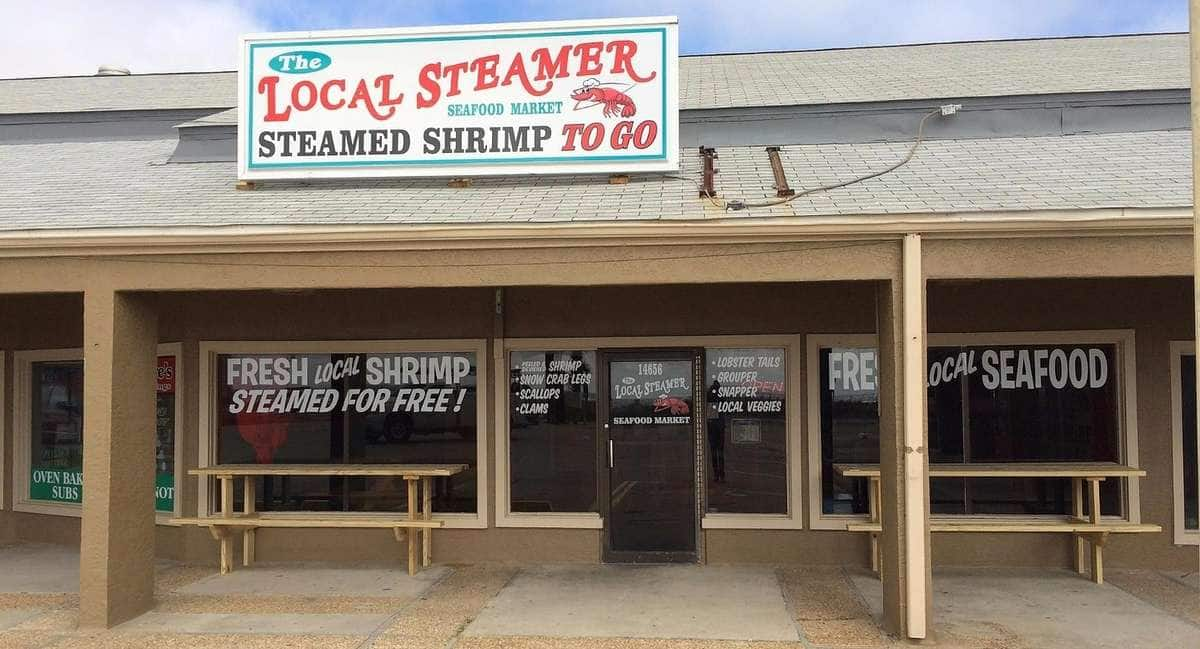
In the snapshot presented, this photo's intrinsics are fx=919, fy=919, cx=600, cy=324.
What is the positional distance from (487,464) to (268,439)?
2.24m

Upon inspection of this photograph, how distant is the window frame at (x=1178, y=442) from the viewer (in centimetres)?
815

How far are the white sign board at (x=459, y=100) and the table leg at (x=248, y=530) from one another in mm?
2929

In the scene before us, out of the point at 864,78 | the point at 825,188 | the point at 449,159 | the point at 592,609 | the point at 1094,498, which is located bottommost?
the point at 592,609

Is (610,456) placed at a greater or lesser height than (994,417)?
lesser

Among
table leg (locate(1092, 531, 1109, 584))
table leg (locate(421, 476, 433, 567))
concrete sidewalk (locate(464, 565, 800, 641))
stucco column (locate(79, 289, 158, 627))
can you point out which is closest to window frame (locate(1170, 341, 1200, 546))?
table leg (locate(1092, 531, 1109, 584))

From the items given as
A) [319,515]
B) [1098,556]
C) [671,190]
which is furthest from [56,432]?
[1098,556]

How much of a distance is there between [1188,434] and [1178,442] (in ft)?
0.54

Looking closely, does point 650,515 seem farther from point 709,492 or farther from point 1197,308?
point 1197,308

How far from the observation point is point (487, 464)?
8766 millimetres

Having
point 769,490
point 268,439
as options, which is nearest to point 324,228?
point 268,439

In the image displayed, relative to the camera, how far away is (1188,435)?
8.30 meters

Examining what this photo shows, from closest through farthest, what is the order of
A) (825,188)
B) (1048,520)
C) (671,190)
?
(825,188) < (671,190) < (1048,520)

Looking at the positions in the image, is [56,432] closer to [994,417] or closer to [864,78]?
[994,417]

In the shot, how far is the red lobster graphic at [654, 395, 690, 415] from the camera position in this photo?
870 centimetres
